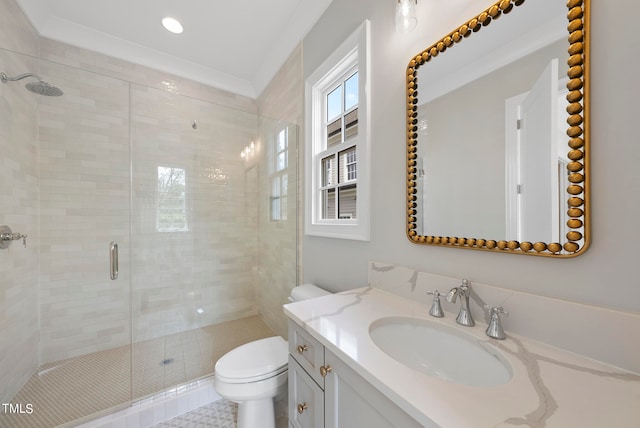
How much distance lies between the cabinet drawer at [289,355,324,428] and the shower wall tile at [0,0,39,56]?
246 centimetres

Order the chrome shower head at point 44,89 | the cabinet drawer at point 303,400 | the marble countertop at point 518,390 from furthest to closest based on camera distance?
the chrome shower head at point 44,89 → the cabinet drawer at point 303,400 → the marble countertop at point 518,390

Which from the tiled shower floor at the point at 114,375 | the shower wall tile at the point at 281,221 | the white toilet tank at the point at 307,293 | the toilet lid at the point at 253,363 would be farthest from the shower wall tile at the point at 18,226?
the white toilet tank at the point at 307,293

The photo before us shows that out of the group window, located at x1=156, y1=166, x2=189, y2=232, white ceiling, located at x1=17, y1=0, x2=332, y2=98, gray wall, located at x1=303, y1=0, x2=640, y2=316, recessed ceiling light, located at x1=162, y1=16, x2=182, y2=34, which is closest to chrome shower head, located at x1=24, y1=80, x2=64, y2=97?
white ceiling, located at x1=17, y1=0, x2=332, y2=98

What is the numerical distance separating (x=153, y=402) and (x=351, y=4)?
267 centimetres

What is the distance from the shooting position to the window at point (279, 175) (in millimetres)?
2105

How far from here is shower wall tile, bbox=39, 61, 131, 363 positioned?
5.70 ft

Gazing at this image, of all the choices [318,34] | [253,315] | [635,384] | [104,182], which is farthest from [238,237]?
[635,384]

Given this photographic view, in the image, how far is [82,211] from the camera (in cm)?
184

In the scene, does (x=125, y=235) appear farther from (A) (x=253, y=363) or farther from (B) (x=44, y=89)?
(A) (x=253, y=363)

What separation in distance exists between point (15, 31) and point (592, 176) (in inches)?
121

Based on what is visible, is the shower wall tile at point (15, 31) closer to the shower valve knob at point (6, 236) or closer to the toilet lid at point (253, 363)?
the shower valve knob at point (6, 236)

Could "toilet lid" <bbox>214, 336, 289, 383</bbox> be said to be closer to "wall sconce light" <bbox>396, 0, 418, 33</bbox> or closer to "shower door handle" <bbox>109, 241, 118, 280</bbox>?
"shower door handle" <bbox>109, 241, 118, 280</bbox>

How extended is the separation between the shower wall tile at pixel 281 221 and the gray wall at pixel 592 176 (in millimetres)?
648

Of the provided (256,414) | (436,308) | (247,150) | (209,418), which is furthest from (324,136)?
(209,418)
